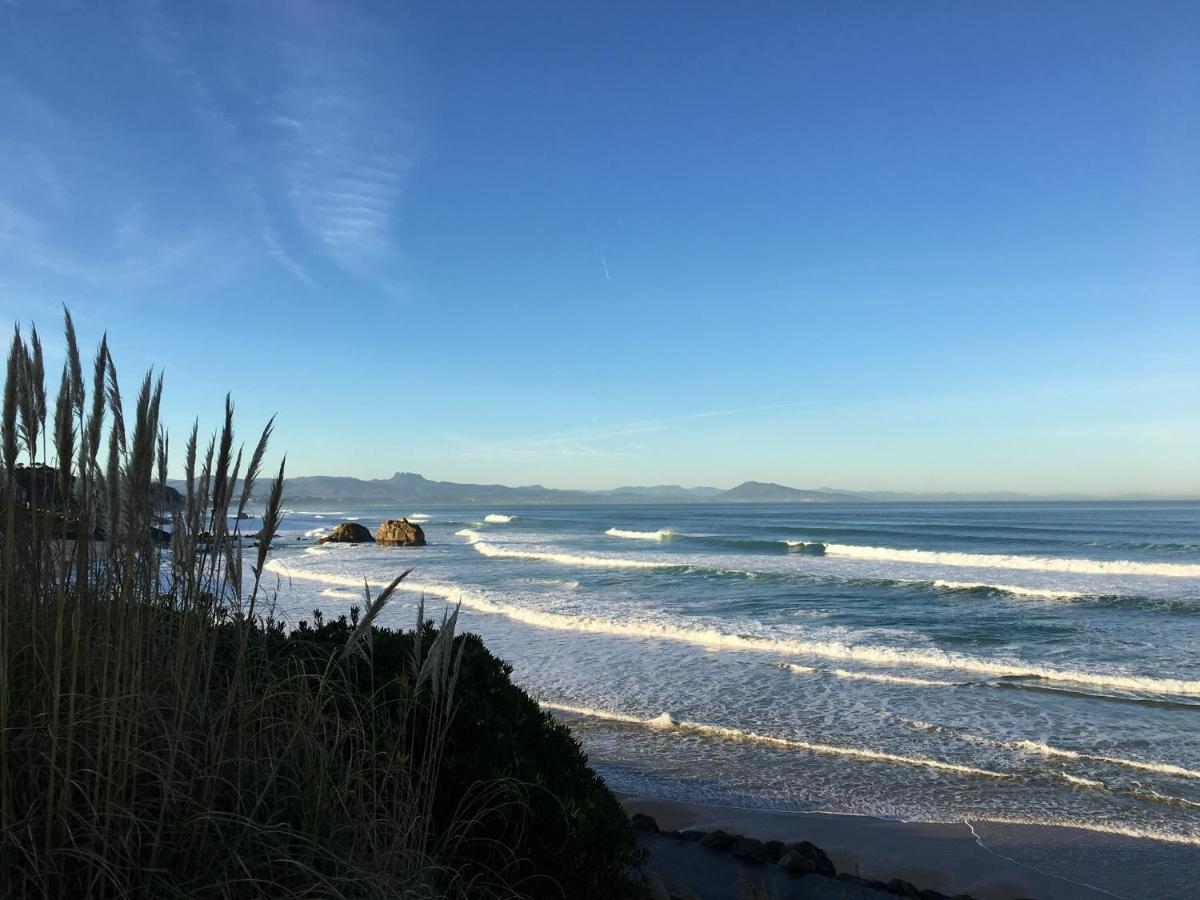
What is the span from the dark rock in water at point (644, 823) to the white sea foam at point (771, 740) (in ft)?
10.5

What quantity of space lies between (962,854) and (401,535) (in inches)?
1665

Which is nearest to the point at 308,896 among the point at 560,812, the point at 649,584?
the point at 560,812

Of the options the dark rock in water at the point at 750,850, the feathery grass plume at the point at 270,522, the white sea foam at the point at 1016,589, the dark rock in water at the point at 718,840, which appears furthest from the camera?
the white sea foam at the point at 1016,589

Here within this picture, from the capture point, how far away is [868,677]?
43.0 feet

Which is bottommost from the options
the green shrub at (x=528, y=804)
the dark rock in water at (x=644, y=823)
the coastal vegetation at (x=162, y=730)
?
the dark rock in water at (x=644, y=823)

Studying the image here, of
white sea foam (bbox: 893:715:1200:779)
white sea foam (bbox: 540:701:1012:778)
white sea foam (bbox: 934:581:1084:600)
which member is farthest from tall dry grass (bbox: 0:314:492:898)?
white sea foam (bbox: 934:581:1084:600)

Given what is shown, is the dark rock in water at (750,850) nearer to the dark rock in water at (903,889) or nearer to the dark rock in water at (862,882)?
the dark rock in water at (862,882)

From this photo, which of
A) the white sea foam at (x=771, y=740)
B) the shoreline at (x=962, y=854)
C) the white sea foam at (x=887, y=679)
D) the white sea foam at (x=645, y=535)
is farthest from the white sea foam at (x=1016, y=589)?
the white sea foam at (x=645, y=535)

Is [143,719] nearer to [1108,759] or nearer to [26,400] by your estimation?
[26,400]

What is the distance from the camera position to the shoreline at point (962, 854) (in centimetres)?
580

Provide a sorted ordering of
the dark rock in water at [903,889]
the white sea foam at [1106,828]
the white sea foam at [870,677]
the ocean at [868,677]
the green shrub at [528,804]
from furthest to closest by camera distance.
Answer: the white sea foam at [870,677], the ocean at [868,677], the white sea foam at [1106,828], the dark rock in water at [903,889], the green shrub at [528,804]

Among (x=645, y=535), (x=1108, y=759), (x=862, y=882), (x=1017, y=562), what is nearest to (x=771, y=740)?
(x=1108, y=759)

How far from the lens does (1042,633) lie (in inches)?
685

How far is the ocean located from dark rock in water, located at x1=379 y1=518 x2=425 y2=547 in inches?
543
